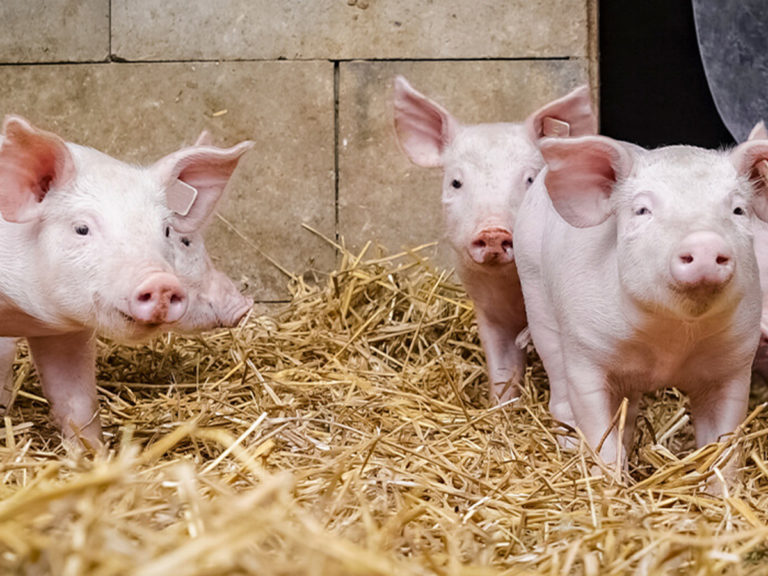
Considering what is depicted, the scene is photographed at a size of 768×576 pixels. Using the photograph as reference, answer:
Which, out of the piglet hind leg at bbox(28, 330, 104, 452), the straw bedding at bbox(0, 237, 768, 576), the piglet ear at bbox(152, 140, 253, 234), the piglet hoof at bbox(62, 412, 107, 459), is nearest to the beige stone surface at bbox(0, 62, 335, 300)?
the straw bedding at bbox(0, 237, 768, 576)

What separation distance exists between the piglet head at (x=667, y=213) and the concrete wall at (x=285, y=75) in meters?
2.15

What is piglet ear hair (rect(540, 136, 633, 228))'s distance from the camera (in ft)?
9.68

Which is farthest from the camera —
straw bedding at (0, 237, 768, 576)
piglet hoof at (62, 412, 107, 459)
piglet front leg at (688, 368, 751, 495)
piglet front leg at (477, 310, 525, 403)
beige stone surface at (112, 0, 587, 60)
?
beige stone surface at (112, 0, 587, 60)

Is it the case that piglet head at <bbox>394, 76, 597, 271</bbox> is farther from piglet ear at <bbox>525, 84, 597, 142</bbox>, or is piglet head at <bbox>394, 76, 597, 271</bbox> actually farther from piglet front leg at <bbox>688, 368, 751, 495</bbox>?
piglet front leg at <bbox>688, 368, 751, 495</bbox>

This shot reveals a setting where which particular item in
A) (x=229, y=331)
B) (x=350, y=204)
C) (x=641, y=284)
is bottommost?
(x=229, y=331)

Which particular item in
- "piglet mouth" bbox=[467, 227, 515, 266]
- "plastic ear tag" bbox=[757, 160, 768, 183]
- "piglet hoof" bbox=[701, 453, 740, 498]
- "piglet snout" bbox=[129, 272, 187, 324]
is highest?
"plastic ear tag" bbox=[757, 160, 768, 183]

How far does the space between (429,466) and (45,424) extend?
53.9 inches

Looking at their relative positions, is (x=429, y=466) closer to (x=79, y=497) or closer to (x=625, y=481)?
(x=625, y=481)

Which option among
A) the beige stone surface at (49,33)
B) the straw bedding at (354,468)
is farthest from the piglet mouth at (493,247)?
the beige stone surface at (49,33)

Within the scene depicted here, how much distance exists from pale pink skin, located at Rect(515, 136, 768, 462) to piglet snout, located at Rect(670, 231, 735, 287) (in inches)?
1.4

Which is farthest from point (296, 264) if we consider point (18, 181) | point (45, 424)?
point (18, 181)

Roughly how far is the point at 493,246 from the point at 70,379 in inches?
56.5

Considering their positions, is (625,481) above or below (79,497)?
below

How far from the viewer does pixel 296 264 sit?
17.1ft
